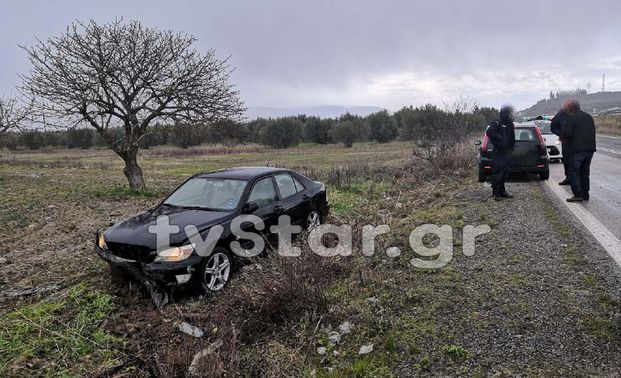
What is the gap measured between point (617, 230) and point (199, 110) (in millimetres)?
11734

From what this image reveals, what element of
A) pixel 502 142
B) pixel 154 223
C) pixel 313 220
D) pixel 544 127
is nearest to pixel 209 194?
pixel 154 223

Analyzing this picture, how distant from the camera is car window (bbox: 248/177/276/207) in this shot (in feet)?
20.8

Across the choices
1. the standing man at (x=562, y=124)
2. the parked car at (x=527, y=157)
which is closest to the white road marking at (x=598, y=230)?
the standing man at (x=562, y=124)

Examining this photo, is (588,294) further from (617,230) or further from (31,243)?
(31,243)

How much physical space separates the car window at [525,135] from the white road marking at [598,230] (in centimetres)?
274

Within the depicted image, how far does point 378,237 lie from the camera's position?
6703 mm

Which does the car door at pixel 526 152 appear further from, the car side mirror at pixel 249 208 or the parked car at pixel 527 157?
the car side mirror at pixel 249 208

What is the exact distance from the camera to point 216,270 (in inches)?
209

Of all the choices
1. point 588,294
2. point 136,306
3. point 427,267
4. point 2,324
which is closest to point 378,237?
point 427,267

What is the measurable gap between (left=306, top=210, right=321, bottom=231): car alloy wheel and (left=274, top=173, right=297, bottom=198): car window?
22.8 inches

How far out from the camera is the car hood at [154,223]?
5074mm

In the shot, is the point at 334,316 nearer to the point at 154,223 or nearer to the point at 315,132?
the point at 154,223

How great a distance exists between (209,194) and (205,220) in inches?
36.2

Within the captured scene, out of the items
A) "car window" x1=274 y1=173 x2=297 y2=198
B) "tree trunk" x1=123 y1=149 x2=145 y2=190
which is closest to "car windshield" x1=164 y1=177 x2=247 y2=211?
"car window" x1=274 y1=173 x2=297 y2=198
